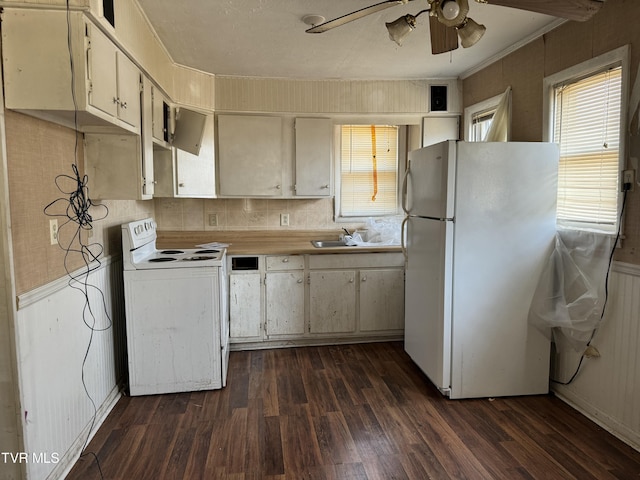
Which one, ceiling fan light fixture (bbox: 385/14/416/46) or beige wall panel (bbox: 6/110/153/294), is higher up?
ceiling fan light fixture (bbox: 385/14/416/46)

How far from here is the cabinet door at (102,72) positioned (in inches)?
67.5

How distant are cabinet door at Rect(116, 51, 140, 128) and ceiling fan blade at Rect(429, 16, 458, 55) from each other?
1541 mm

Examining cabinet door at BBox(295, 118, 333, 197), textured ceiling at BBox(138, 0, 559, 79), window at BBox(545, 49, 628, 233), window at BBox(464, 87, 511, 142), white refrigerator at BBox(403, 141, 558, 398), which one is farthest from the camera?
cabinet door at BBox(295, 118, 333, 197)

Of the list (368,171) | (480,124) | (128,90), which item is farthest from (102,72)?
(480,124)

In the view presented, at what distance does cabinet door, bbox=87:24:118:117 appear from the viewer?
1714 mm

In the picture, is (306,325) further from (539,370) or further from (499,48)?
(499,48)

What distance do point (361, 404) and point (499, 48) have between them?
2764mm

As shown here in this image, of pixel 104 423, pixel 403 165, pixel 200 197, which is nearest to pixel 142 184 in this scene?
pixel 200 197

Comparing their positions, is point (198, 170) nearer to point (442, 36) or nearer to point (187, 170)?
point (187, 170)

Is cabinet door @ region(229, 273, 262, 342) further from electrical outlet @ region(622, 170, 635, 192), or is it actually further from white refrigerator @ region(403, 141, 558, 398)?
electrical outlet @ region(622, 170, 635, 192)

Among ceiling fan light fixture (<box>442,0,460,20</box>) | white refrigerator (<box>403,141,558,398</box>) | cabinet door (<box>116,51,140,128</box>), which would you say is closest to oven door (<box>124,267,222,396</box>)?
cabinet door (<box>116,51,140,128</box>)

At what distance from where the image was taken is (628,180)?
7.09 feet

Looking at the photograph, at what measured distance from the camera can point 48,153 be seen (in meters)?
1.86

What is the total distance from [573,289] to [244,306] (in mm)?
2421
